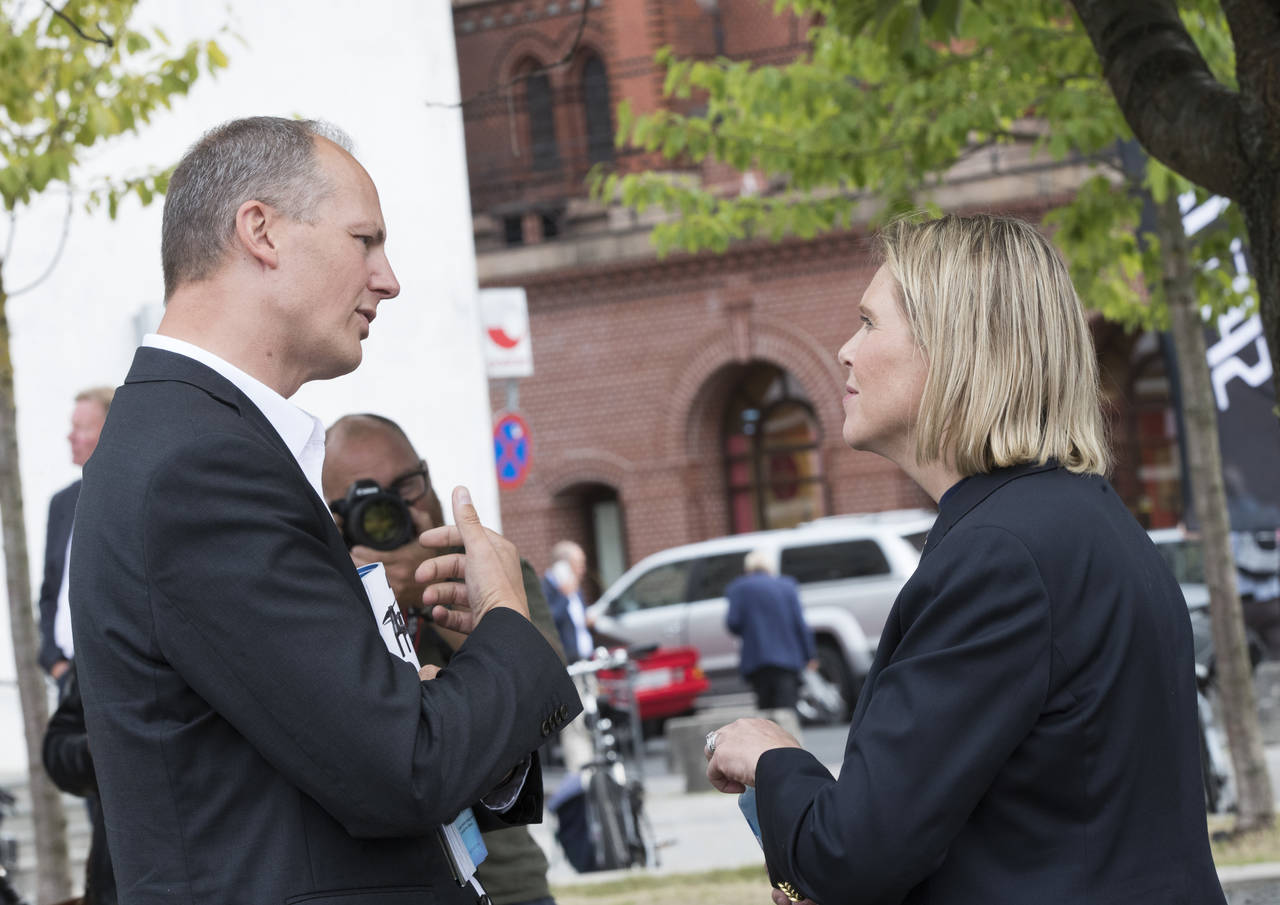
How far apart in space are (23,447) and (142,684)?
9545 mm

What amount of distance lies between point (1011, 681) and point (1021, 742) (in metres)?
0.09

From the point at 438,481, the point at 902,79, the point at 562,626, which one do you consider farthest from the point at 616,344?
the point at 902,79

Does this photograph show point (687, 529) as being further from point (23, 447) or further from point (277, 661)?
point (277, 661)


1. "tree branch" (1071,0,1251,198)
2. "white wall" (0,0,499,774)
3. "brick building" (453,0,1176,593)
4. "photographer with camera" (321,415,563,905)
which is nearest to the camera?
"photographer with camera" (321,415,563,905)

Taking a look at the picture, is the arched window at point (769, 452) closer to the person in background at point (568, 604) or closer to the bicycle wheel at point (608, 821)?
the person in background at point (568, 604)

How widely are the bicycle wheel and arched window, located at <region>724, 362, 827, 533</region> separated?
686 inches

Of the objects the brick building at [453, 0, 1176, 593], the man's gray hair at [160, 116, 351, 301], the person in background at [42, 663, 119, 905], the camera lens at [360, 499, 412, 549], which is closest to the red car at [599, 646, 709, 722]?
the brick building at [453, 0, 1176, 593]

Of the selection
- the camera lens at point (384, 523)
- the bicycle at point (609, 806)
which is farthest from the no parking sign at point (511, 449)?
the camera lens at point (384, 523)

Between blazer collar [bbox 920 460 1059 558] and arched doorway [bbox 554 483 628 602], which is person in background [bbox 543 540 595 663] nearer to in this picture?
blazer collar [bbox 920 460 1059 558]

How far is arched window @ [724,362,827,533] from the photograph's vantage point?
25.9 m

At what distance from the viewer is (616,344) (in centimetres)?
2547

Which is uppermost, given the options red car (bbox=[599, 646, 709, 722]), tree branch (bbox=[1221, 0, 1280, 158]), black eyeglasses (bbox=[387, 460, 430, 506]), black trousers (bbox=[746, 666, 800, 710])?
tree branch (bbox=[1221, 0, 1280, 158])

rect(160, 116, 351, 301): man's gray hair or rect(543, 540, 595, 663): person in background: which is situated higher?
rect(160, 116, 351, 301): man's gray hair

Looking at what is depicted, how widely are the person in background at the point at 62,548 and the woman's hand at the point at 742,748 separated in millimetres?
3109
